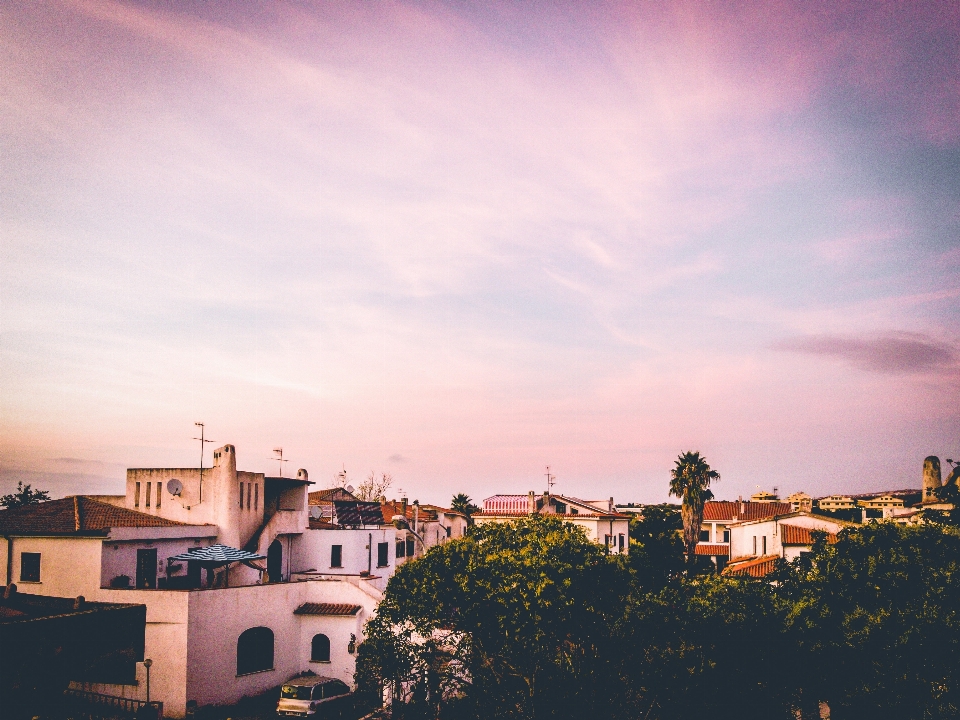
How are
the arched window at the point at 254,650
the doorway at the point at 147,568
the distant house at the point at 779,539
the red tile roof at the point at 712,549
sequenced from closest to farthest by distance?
the arched window at the point at 254,650
the doorway at the point at 147,568
the distant house at the point at 779,539
the red tile roof at the point at 712,549

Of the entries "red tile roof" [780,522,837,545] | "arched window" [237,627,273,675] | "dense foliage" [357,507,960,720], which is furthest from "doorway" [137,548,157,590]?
"red tile roof" [780,522,837,545]

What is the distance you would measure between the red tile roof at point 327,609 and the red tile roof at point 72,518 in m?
8.26

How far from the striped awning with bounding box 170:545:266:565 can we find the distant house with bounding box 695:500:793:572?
61.8 metres

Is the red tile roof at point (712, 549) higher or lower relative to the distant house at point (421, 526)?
lower

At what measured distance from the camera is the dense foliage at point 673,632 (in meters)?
23.5

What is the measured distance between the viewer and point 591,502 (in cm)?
7725

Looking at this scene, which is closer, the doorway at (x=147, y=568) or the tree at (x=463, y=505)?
the doorway at (x=147, y=568)

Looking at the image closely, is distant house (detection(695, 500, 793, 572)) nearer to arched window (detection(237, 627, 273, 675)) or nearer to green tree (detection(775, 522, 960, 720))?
green tree (detection(775, 522, 960, 720))

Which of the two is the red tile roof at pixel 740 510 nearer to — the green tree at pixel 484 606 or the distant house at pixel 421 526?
the distant house at pixel 421 526

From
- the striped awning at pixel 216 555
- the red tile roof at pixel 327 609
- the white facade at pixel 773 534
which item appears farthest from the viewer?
the white facade at pixel 773 534

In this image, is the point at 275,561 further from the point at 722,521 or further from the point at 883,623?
the point at 722,521

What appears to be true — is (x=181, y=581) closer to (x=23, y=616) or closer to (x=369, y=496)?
(x=23, y=616)

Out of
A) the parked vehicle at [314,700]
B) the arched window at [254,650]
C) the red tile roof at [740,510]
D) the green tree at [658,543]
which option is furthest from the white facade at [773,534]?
the arched window at [254,650]

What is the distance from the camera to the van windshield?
33.2 m
